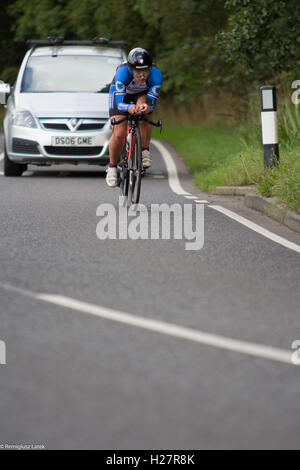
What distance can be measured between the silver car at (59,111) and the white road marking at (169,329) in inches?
343

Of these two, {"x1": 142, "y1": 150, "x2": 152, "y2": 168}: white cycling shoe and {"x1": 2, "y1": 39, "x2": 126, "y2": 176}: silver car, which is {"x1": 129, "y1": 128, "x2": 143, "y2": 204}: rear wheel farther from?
{"x1": 2, "y1": 39, "x2": 126, "y2": 176}: silver car

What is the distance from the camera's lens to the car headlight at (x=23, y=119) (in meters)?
15.4

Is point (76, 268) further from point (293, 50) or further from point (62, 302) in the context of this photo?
point (293, 50)

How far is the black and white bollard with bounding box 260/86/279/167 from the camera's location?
12.5 meters

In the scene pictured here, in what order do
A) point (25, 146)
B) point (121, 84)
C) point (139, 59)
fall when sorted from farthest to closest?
1. point (25, 146)
2. point (121, 84)
3. point (139, 59)

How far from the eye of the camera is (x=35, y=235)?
925cm

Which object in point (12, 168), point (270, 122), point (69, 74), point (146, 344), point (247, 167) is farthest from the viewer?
point (69, 74)

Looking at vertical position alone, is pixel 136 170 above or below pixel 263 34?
below

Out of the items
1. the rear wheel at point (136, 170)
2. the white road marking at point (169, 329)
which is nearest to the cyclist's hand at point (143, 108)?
the rear wheel at point (136, 170)

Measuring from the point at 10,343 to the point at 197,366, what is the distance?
40.2 inches

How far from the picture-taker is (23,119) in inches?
610

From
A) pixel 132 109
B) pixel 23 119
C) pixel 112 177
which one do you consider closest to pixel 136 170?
pixel 112 177

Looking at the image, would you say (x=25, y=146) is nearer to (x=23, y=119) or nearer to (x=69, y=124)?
(x=23, y=119)

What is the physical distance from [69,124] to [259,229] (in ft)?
19.9
